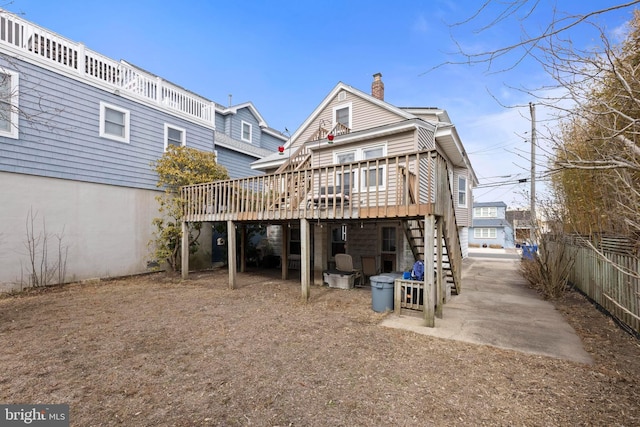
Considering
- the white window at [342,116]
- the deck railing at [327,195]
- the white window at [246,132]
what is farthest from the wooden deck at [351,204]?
the white window at [246,132]

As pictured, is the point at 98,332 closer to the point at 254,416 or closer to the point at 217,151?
the point at 254,416

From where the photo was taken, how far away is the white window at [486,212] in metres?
35.6

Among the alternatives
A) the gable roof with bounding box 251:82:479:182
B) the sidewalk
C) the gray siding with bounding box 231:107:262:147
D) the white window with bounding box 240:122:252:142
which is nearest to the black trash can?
the sidewalk

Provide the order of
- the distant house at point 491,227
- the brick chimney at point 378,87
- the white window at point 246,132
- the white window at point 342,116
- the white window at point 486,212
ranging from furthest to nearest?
the white window at point 486,212
the distant house at point 491,227
the white window at point 246,132
the brick chimney at point 378,87
the white window at point 342,116

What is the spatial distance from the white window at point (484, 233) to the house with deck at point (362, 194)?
2253 centimetres

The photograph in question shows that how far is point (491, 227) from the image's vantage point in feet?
110

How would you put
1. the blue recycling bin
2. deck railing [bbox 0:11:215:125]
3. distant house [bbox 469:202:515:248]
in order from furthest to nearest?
distant house [bbox 469:202:515:248] < the blue recycling bin < deck railing [bbox 0:11:215:125]

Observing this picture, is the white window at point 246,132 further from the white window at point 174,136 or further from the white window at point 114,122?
the white window at point 114,122

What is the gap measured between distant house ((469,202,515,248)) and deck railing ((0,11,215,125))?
31.6 m

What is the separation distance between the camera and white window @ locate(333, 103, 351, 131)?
12.3 meters

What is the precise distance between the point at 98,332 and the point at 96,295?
131 inches

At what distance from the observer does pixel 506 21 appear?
7.47 feet

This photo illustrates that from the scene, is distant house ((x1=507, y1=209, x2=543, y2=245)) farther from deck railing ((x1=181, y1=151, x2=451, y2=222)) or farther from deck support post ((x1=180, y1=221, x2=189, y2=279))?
deck support post ((x1=180, y1=221, x2=189, y2=279))

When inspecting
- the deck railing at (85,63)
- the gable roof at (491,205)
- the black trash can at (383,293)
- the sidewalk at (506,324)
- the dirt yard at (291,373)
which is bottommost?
the sidewalk at (506,324)
